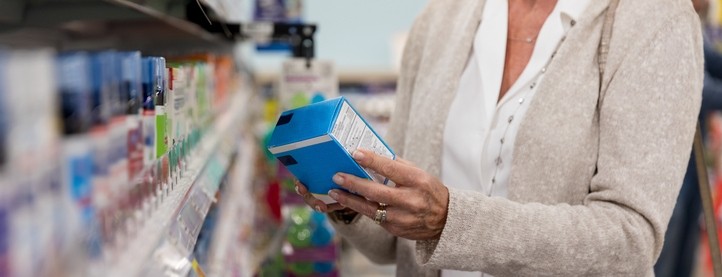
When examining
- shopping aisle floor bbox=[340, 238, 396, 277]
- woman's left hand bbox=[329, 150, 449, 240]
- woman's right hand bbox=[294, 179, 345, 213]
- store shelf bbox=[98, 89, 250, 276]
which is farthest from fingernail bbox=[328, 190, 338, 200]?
shopping aisle floor bbox=[340, 238, 396, 277]

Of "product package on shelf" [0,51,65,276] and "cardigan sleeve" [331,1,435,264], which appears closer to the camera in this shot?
"product package on shelf" [0,51,65,276]

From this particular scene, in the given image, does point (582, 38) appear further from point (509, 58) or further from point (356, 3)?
point (356, 3)

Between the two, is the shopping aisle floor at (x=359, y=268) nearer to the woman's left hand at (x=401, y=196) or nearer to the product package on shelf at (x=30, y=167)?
the woman's left hand at (x=401, y=196)

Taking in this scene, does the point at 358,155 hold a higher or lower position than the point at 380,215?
higher

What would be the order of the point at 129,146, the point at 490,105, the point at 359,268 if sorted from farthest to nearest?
the point at 359,268 → the point at 490,105 → the point at 129,146

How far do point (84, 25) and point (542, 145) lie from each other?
840 mm

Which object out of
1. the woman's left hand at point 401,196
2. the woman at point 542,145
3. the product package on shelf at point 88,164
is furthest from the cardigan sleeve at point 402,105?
the product package on shelf at point 88,164

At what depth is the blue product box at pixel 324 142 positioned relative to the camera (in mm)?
1124

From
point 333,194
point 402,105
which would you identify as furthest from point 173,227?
point 402,105

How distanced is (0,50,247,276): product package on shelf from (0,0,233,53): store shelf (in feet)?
0.35

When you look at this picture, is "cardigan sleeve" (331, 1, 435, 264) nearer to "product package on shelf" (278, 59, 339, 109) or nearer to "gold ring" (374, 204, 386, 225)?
"gold ring" (374, 204, 386, 225)

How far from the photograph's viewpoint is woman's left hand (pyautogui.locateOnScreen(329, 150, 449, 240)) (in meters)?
1.16

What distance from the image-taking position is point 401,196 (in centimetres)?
118

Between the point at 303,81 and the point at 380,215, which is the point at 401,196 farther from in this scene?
the point at 303,81
